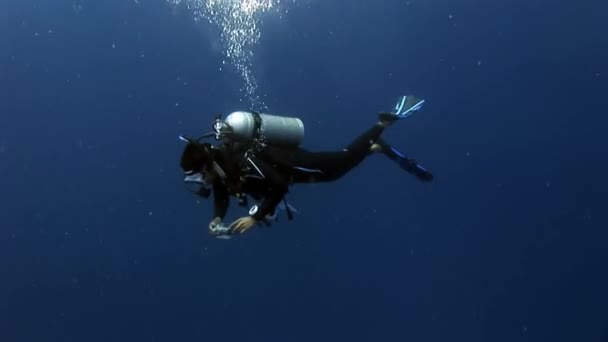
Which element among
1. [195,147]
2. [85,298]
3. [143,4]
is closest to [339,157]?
[195,147]

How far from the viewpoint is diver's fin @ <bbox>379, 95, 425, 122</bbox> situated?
589 centimetres

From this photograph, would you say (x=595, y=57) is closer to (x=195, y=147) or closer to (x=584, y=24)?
(x=584, y=24)

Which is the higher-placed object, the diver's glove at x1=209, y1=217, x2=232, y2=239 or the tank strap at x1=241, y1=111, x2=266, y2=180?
the tank strap at x1=241, y1=111, x2=266, y2=180

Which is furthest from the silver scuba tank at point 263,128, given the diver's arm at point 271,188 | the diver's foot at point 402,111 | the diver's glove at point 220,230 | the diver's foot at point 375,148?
the diver's foot at point 402,111

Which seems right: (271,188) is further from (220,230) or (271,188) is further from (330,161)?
(330,161)

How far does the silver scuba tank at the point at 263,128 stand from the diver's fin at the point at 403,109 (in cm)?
115

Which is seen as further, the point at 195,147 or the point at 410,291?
the point at 410,291

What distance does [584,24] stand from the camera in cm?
1097

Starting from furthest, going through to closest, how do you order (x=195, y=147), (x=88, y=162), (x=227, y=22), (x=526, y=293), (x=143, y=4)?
(x=143, y=4)
(x=88, y=162)
(x=227, y=22)
(x=526, y=293)
(x=195, y=147)

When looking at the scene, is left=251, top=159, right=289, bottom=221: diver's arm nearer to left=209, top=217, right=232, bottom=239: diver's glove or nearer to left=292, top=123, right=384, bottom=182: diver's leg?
left=209, top=217, right=232, bottom=239: diver's glove

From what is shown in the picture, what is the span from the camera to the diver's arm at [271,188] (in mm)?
4309

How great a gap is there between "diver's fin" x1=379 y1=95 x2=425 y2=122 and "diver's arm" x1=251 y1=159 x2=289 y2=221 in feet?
6.22

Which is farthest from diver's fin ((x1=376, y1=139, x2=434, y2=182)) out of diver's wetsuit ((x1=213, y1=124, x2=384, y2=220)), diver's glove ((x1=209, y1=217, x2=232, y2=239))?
diver's glove ((x1=209, y1=217, x2=232, y2=239))

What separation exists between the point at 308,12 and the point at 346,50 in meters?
2.07
